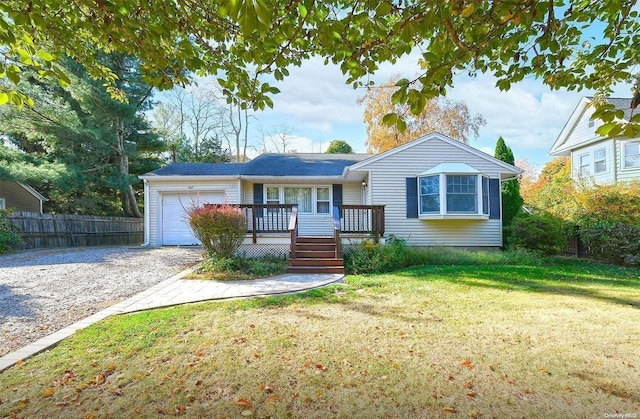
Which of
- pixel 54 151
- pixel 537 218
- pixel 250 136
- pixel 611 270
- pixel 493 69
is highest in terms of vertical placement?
pixel 250 136

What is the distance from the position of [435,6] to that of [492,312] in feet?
13.3

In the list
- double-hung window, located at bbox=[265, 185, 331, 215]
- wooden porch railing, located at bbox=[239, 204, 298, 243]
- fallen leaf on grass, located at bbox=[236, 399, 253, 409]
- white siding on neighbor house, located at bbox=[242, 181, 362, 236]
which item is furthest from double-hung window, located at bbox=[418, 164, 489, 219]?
fallen leaf on grass, located at bbox=[236, 399, 253, 409]

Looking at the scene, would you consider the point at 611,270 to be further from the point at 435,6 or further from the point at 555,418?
the point at 435,6

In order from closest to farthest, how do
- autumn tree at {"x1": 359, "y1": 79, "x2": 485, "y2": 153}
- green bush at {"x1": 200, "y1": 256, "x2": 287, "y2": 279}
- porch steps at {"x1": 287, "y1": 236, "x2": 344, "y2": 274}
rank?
green bush at {"x1": 200, "y1": 256, "x2": 287, "y2": 279} → porch steps at {"x1": 287, "y1": 236, "x2": 344, "y2": 274} → autumn tree at {"x1": 359, "y1": 79, "x2": 485, "y2": 153}

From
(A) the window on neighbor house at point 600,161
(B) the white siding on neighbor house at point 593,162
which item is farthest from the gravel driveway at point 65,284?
(A) the window on neighbor house at point 600,161

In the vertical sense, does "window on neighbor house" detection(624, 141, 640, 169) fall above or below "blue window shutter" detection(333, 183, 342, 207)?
above

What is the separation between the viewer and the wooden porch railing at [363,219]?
9552mm

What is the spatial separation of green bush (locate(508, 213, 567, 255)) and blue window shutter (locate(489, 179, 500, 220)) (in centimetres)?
72

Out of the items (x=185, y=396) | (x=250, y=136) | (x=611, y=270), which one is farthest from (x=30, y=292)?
(x=250, y=136)

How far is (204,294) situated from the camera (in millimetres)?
5492

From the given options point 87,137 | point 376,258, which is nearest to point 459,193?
point 376,258

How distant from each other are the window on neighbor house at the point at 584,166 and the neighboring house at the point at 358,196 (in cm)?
716

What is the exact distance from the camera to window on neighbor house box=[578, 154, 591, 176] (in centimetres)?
1469

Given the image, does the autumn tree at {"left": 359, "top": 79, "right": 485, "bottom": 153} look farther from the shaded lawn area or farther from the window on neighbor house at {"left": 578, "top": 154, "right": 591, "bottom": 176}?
the shaded lawn area
